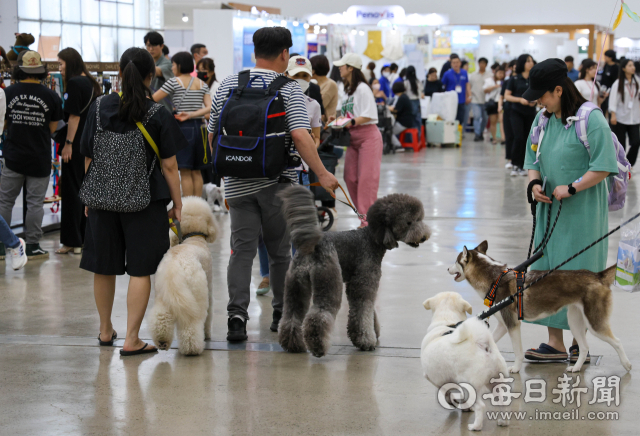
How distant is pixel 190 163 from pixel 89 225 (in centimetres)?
315

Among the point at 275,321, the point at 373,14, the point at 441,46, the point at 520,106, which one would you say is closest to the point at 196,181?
the point at 275,321

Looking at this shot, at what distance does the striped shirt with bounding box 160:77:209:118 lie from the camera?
21.6 feet

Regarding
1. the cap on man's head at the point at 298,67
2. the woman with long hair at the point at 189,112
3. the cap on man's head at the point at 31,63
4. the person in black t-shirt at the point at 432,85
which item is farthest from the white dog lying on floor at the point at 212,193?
the person in black t-shirt at the point at 432,85

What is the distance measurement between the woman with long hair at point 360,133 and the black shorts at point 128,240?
3.14 m

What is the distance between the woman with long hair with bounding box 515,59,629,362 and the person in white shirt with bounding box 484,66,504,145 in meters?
14.0

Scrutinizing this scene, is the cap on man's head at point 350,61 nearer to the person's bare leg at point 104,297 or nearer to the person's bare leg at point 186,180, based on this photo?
the person's bare leg at point 186,180

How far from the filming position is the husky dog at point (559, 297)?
3.29 m

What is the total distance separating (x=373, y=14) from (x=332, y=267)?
63.0 feet

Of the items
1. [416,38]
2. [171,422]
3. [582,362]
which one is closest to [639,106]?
[582,362]

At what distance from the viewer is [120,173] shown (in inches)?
141

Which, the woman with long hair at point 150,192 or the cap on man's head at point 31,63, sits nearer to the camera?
the woman with long hair at point 150,192

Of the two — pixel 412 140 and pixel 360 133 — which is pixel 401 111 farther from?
pixel 360 133

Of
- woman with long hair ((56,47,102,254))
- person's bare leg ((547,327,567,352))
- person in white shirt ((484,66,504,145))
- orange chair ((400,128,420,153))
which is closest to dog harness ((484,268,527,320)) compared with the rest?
person's bare leg ((547,327,567,352))

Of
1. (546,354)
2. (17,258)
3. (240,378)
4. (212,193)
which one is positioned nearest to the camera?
(240,378)
